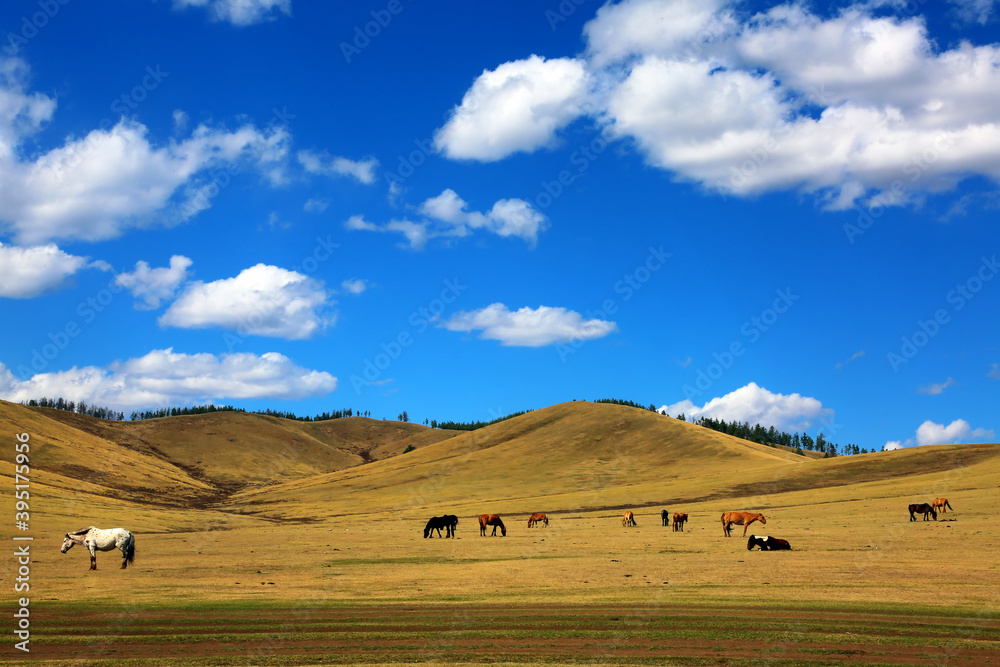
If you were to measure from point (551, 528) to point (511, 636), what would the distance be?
4459cm

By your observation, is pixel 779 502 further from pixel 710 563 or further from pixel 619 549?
pixel 710 563

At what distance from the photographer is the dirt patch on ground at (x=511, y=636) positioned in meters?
14.9

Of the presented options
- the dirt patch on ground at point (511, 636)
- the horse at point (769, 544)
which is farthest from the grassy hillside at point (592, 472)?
the dirt patch on ground at point (511, 636)

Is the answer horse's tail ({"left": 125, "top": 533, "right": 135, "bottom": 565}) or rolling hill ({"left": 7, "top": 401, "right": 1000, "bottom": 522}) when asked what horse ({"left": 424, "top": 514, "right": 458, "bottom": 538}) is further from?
rolling hill ({"left": 7, "top": 401, "right": 1000, "bottom": 522})

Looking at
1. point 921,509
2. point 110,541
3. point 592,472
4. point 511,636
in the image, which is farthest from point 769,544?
point 592,472

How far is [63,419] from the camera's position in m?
184

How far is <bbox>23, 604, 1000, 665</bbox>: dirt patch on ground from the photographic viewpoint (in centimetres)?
1491

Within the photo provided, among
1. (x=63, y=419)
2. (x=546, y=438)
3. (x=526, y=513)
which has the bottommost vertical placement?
(x=526, y=513)

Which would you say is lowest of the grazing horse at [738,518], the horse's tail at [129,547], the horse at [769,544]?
the horse at [769,544]

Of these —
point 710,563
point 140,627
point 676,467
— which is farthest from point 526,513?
point 140,627

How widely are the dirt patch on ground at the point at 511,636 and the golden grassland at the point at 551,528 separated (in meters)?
1.87

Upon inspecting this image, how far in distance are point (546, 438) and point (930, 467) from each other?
7100 cm

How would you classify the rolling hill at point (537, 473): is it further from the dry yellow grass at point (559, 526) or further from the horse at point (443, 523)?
the horse at point (443, 523)

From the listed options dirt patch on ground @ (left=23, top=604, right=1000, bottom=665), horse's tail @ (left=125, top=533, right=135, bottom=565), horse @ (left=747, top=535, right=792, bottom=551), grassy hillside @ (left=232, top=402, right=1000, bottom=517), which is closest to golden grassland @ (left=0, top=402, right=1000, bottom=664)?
grassy hillside @ (left=232, top=402, right=1000, bottom=517)
